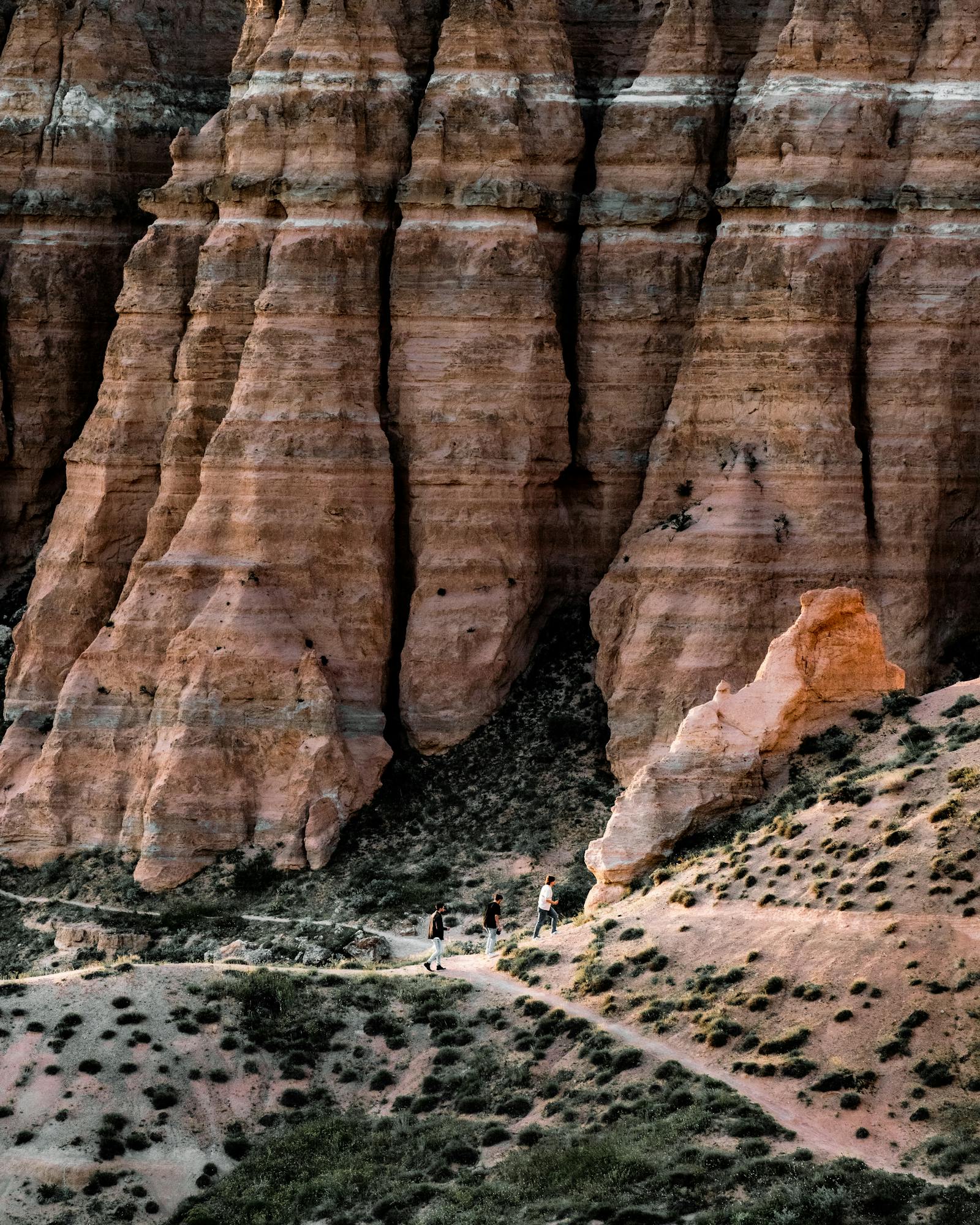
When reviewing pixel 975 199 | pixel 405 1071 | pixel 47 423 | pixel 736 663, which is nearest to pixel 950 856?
pixel 405 1071

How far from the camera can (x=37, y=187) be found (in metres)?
78.1

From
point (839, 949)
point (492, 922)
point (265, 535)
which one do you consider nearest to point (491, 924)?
point (492, 922)

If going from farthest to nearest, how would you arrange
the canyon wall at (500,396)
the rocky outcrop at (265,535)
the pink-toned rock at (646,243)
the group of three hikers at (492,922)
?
the pink-toned rock at (646,243)
the rocky outcrop at (265,535)
the canyon wall at (500,396)
the group of three hikers at (492,922)

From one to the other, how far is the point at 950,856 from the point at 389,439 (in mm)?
23498

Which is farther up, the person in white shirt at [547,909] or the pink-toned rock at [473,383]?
the pink-toned rock at [473,383]

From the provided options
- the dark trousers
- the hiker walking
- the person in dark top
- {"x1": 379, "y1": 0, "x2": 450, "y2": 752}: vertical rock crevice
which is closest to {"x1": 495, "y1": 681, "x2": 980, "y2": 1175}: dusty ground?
the dark trousers

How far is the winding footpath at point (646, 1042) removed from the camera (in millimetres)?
44844

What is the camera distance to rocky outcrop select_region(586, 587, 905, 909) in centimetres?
5656

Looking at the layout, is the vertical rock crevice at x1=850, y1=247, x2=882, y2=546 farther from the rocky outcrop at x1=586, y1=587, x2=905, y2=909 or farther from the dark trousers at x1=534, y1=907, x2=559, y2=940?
the dark trousers at x1=534, y1=907, x2=559, y2=940

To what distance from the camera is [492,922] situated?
5684 cm

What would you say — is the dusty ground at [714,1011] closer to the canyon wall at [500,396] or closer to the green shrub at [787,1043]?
the green shrub at [787,1043]

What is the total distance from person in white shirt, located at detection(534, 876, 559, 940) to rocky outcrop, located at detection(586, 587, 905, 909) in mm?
768

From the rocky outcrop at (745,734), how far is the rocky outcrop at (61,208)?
2673 cm

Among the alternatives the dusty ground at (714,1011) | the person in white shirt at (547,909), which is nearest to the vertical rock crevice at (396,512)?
the person in white shirt at (547,909)
